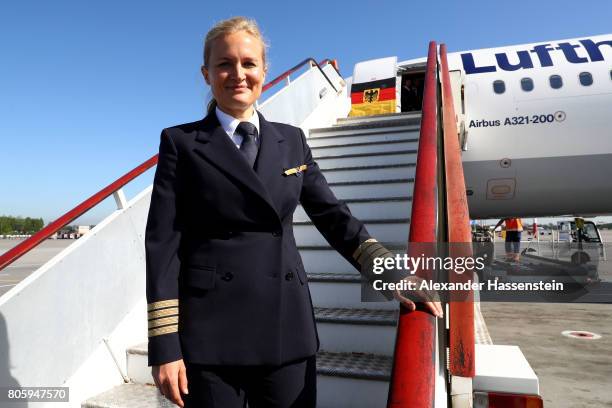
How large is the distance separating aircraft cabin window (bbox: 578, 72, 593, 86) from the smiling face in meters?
6.53

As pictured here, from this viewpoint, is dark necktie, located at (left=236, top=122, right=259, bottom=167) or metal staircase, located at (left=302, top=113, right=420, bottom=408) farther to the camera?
metal staircase, located at (left=302, top=113, right=420, bottom=408)

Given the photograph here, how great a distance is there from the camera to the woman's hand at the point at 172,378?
1.00m

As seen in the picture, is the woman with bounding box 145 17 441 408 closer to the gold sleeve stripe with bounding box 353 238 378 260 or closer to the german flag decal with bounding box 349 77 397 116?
the gold sleeve stripe with bounding box 353 238 378 260

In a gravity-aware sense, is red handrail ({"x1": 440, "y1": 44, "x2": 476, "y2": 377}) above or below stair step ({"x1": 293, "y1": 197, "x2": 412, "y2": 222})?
below

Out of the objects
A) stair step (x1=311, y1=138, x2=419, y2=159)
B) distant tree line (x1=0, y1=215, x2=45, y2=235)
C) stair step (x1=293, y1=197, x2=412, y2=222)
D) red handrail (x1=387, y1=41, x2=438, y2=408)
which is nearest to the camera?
red handrail (x1=387, y1=41, x2=438, y2=408)

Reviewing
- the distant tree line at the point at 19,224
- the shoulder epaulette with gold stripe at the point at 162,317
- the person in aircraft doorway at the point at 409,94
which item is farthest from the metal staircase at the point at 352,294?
the distant tree line at the point at 19,224

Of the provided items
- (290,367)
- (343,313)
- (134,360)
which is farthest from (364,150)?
(290,367)

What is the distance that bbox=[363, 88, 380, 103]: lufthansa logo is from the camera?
7.40 m

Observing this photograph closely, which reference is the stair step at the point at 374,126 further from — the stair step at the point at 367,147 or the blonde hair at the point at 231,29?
the blonde hair at the point at 231,29

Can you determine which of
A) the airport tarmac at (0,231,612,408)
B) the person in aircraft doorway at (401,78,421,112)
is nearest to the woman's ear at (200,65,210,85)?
the airport tarmac at (0,231,612,408)

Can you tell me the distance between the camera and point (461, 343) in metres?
1.28

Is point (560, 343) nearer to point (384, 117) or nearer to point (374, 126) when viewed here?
point (374, 126)

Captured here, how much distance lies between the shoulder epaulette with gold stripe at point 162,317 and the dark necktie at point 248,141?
45cm

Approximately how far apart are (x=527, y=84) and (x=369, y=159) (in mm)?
3381
